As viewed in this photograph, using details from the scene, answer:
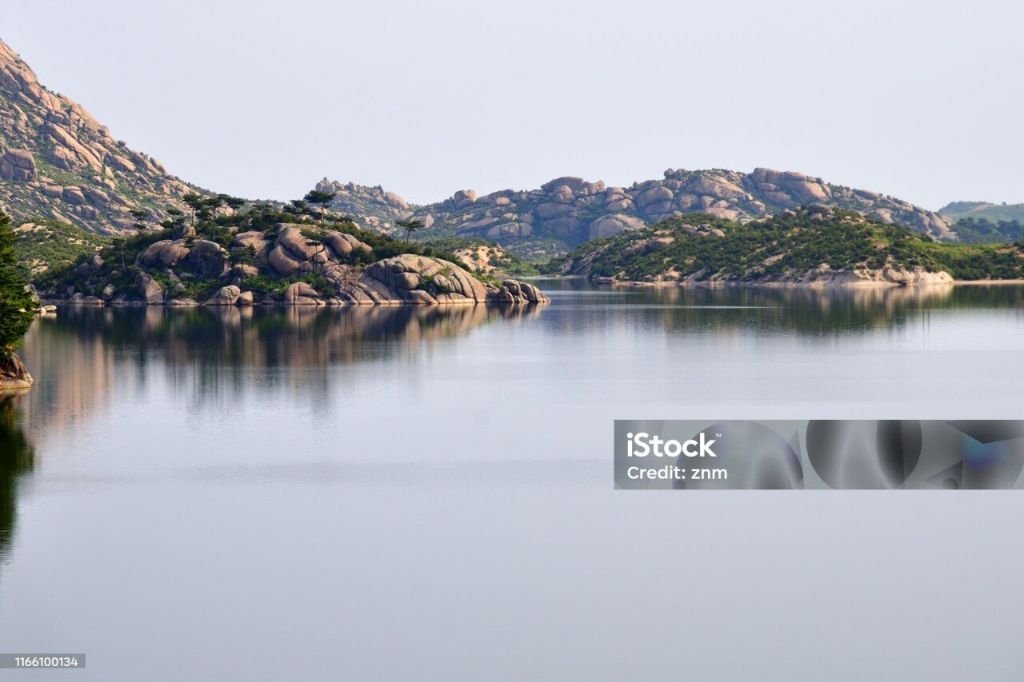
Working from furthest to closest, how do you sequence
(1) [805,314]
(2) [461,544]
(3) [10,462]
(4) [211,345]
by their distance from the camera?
(1) [805,314] → (4) [211,345] → (3) [10,462] → (2) [461,544]

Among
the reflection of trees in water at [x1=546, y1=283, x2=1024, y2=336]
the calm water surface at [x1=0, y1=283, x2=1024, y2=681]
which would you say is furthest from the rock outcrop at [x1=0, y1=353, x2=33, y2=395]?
the reflection of trees in water at [x1=546, y1=283, x2=1024, y2=336]

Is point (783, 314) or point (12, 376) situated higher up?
point (783, 314)

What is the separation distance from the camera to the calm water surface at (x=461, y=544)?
2964 centimetres

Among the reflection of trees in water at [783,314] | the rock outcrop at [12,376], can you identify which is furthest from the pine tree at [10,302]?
the reflection of trees in water at [783,314]

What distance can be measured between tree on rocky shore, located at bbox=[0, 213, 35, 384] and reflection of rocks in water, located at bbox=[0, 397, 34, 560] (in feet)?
18.3

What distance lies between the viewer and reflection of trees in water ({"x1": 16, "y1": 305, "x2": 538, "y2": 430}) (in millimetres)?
78062

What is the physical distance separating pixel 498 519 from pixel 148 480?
16.5 metres

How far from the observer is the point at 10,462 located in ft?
168

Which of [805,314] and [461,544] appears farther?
[805,314]

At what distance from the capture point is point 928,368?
9050cm

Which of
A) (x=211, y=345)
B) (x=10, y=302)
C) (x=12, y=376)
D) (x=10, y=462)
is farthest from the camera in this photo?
(x=211, y=345)

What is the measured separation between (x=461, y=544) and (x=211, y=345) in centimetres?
7838

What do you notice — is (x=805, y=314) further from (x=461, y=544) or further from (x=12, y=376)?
(x=461, y=544)

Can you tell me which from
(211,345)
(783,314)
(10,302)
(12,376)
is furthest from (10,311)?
(783,314)
